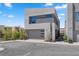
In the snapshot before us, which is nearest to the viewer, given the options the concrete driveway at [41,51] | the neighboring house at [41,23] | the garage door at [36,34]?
the concrete driveway at [41,51]

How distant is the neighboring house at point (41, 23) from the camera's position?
23.4 metres

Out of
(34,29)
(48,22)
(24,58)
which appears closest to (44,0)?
(24,58)

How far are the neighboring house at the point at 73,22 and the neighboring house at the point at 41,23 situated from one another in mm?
2541

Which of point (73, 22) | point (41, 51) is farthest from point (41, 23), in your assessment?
point (41, 51)

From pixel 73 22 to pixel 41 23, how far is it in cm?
556

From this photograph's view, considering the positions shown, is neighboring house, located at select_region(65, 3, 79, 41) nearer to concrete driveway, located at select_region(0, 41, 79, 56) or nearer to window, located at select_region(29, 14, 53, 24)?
window, located at select_region(29, 14, 53, 24)

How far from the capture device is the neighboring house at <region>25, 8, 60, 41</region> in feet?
76.8

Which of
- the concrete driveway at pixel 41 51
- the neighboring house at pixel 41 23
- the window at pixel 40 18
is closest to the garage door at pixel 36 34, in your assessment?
the neighboring house at pixel 41 23

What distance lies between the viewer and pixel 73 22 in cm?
2073

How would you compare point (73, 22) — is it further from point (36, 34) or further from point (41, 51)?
point (41, 51)

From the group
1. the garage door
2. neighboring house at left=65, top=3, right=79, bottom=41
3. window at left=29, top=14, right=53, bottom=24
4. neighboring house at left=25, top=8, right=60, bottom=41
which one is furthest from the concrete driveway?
the garage door

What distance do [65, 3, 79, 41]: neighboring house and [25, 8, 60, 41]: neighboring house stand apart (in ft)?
8.34

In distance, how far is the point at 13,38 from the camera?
26047mm

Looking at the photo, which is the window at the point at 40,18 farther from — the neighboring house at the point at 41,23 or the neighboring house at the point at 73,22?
the neighboring house at the point at 73,22
